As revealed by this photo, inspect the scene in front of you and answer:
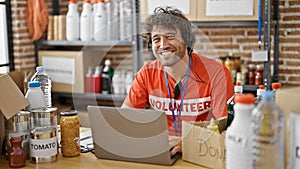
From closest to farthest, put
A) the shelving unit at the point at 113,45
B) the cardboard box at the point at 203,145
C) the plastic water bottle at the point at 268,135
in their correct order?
the plastic water bottle at the point at 268,135
the cardboard box at the point at 203,145
the shelving unit at the point at 113,45

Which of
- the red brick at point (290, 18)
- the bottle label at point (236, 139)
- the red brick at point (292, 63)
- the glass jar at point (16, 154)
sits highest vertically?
the red brick at point (290, 18)

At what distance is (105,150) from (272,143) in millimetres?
755

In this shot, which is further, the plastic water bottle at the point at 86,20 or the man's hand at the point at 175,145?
the plastic water bottle at the point at 86,20

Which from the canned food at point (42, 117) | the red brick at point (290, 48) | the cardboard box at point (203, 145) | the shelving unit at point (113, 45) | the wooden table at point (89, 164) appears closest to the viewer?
the cardboard box at point (203, 145)

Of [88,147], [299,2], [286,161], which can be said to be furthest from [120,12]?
[286,161]

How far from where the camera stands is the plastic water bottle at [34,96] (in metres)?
2.03

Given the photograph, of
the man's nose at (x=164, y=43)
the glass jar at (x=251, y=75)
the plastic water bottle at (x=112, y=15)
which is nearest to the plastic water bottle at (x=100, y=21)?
the plastic water bottle at (x=112, y=15)

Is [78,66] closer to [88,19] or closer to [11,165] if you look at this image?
[88,19]

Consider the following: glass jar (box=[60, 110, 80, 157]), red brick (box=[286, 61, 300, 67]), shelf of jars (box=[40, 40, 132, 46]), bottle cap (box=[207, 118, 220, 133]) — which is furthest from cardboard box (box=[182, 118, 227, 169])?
shelf of jars (box=[40, 40, 132, 46])

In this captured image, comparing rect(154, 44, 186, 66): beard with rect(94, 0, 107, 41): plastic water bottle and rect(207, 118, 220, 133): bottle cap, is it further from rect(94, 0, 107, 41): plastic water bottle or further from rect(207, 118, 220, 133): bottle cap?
rect(94, 0, 107, 41): plastic water bottle

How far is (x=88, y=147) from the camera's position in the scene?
210 cm

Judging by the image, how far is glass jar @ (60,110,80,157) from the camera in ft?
6.48

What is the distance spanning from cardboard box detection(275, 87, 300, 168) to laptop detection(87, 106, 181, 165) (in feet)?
1.53

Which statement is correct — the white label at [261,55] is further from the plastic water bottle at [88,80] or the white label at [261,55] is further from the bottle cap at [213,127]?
the bottle cap at [213,127]
